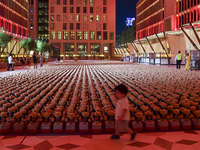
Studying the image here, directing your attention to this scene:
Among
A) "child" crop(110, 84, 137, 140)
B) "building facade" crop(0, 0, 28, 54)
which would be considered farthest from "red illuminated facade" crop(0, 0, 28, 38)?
"child" crop(110, 84, 137, 140)

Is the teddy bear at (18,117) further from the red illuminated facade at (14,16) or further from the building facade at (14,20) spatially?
the red illuminated facade at (14,16)

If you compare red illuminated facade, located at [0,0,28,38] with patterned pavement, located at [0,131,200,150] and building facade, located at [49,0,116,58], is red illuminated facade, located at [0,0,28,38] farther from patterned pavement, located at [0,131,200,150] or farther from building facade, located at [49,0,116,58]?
patterned pavement, located at [0,131,200,150]

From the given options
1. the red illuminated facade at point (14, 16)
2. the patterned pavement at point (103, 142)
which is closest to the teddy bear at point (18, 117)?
the patterned pavement at point (103, 142)

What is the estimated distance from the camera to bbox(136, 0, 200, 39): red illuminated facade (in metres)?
46.4

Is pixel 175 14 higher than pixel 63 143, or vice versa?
pixel 175 14

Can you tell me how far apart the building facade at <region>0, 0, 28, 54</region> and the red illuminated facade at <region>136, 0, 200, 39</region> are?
121ft

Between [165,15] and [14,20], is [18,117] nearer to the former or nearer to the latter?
[165,15]

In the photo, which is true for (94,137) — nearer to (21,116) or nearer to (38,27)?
(21,116)

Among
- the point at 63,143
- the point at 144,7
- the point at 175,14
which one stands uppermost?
the point at 144,7

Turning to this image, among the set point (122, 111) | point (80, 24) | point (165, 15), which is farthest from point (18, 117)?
point (80, 24)

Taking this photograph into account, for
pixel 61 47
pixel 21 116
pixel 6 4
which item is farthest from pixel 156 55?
pixel 61 47

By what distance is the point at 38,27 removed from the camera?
103m

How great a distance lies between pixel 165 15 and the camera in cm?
5703

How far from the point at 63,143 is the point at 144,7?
77050mm
